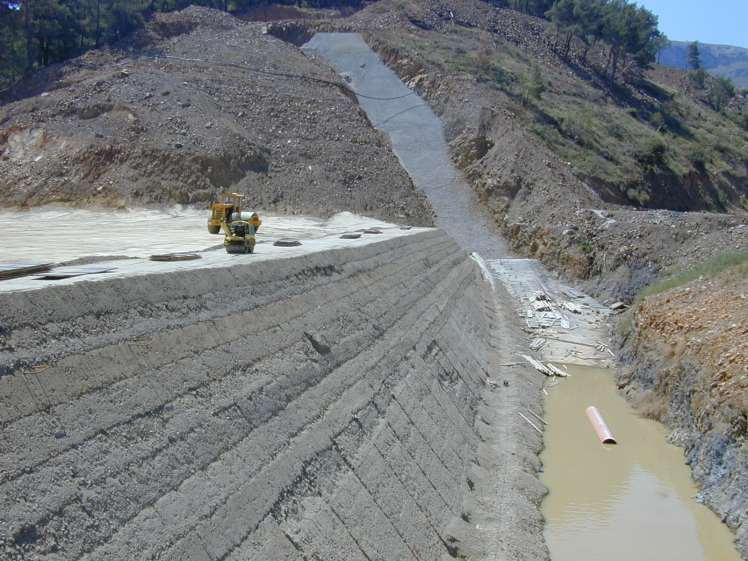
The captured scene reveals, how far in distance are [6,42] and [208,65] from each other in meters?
12.2

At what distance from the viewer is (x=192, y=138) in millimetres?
38625

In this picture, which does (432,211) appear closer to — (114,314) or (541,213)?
(541,213)

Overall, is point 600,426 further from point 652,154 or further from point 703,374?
point 652,154

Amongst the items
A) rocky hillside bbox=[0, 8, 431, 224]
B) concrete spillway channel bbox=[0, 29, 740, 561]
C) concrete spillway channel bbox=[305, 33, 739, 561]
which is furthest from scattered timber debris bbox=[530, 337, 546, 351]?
rocky hillside bbox=[0, 8, 431, 224]

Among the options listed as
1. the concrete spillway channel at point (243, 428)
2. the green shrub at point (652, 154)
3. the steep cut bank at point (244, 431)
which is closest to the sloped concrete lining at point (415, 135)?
the green shrub at point (652, 154)

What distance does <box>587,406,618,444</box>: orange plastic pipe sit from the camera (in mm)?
19831

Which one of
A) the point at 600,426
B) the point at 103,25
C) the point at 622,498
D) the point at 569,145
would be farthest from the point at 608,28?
the point at 622,498

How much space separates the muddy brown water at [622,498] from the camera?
14.4 metres

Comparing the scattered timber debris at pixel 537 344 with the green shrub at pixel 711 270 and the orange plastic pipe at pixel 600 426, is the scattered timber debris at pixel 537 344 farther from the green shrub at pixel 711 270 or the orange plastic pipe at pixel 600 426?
the orange plastic pipe at pixel 600 426

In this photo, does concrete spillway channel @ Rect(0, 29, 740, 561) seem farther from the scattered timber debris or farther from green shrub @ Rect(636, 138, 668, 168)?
green shrub @ Rect(636, 138, 668, 168)

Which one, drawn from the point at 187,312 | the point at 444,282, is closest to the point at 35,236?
the point at 444,282

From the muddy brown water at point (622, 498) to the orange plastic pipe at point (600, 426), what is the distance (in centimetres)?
19

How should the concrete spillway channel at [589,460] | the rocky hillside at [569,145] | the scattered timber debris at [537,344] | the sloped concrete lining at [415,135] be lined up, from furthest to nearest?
the sloped concrete lining at [415,135] < the rocky hillside at [569,145] < the scattered timber debris at [537,344] < the concrete spillway channel at [589,460]

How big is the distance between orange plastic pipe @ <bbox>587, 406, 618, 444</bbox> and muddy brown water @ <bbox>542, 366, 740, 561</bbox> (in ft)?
0.63
